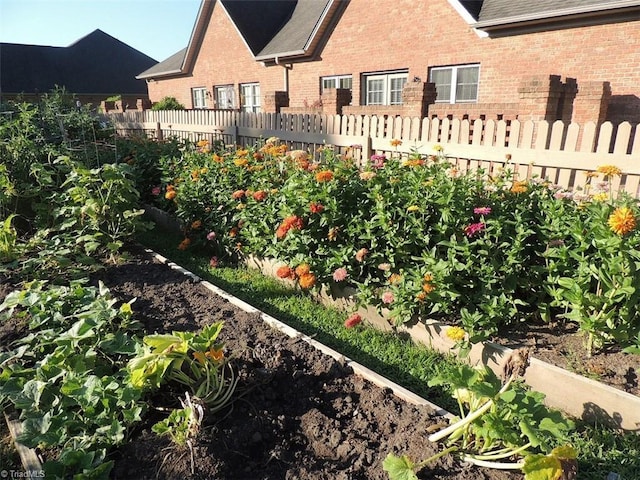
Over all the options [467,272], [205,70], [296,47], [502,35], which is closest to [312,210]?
[467,272]

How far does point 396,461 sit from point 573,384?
135 cm

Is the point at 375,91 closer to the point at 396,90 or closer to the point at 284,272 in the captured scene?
the point at 396,90

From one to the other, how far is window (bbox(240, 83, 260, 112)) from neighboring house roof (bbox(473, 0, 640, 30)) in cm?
979

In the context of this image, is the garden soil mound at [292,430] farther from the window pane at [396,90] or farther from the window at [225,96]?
the window at [225,96]

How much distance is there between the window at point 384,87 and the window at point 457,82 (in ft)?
4.10

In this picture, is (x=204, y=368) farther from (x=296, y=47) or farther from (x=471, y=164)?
(x=296, y=47)

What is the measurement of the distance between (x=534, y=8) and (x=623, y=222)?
9090 millimetres

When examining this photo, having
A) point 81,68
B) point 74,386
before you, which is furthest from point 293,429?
point 81,68

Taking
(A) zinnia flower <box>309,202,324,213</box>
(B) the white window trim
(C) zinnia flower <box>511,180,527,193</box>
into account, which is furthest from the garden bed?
(B) the white window trim

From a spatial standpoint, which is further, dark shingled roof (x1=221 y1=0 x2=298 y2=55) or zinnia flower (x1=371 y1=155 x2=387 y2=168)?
dark shingled roof (x1=221 y1=0 x2=298 y2=55)

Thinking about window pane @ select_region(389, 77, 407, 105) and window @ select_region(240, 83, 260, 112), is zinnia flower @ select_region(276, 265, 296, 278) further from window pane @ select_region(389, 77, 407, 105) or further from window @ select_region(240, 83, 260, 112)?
window @ select_region(240, 83, 260, 112)

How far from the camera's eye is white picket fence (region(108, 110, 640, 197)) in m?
4.34

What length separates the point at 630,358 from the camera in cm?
263

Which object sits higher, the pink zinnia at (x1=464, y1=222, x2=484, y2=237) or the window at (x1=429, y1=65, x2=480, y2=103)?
the window at (x1=429, y1=65, x2=480, y2=103)
